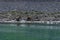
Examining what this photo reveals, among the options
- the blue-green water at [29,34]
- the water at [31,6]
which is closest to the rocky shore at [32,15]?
the water at [31,6]

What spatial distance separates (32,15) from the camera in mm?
41250

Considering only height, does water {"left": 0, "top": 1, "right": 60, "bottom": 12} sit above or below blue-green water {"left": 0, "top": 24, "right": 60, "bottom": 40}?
below

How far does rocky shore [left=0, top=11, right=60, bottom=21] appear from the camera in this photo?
129 ft

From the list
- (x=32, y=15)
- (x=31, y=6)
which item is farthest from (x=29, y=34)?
(x=31, y=6)

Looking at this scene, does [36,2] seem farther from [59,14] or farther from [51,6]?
[59,14]

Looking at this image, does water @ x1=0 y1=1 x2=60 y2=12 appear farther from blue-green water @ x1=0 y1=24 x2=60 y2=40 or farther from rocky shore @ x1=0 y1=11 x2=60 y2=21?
blue-green water @ x1=0 y1=24 x2=60 y2=40

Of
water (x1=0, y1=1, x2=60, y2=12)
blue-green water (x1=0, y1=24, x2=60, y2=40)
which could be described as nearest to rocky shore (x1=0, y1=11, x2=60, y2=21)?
water (x1=0, y1=1, x2=60, y2=12)

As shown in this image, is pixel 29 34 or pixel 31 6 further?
pixel 31 6

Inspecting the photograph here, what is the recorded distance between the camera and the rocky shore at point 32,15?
39.4 meters

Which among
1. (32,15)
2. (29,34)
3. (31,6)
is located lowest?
(32,15)

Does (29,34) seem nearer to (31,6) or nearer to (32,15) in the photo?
(32,15)

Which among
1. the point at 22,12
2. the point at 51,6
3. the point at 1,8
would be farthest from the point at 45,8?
the point at 1,8

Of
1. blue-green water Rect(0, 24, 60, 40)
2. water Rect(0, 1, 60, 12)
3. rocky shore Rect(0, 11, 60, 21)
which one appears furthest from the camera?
water Rect(0, 1, 60, 12)

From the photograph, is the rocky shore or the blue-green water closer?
the blue-green water
